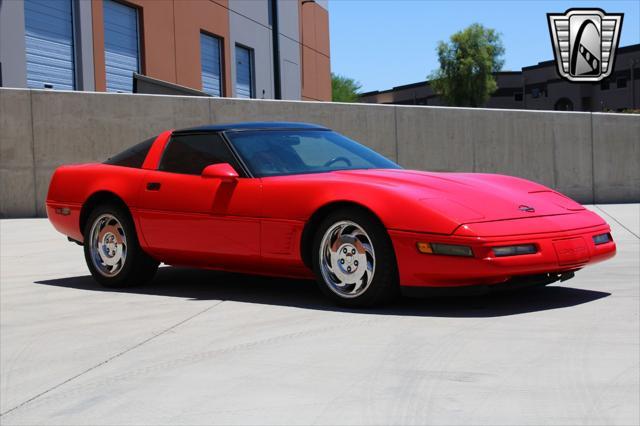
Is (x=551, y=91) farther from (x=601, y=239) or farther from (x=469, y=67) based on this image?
(x=601, y=239)

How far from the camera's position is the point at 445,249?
17.9 feet

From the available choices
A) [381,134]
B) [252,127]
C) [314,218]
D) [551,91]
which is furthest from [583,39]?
[551,91]

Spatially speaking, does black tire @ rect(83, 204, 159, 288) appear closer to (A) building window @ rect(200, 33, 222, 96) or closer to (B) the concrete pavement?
(B) the concrete pavement

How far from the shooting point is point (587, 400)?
3.67m

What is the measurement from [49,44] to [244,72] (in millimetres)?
12333

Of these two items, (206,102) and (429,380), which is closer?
(429,380)

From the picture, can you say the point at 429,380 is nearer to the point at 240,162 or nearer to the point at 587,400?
the point at 587,400

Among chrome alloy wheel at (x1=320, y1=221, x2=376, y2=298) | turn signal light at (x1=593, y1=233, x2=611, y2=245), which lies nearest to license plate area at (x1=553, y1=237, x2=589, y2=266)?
turn signal light at (x1=593, y1=233, x2=611, y2=245)

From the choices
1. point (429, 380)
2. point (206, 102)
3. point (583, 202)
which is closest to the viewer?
point (429, 380)

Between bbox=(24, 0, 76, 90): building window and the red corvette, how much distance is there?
12735mm

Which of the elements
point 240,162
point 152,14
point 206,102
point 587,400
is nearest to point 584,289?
point 240,162

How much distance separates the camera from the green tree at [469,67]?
95.4 metres

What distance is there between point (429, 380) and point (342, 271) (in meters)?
1.86

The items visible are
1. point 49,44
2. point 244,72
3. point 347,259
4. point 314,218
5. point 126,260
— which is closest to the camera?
point 347,259
